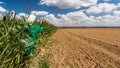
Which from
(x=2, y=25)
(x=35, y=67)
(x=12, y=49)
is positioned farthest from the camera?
(x=35, y=67)

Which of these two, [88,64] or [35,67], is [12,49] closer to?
[35,67]

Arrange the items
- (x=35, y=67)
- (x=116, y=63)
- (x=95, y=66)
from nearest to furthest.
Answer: (x=35, y=67), (x=95, y=66), (x=116, y=63)

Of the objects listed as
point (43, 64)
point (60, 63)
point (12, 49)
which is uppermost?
point (12, 49)

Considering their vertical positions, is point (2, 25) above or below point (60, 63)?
above

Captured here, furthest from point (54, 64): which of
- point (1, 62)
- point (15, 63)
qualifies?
point (1, 62)

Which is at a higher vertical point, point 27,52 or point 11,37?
point 11,37

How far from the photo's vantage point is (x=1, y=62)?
12.1 feet

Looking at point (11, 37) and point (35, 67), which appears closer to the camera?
point (11, 37)

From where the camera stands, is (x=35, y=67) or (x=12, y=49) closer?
(x=12, y=49)

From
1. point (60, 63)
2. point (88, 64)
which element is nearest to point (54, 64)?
point (60, 63)

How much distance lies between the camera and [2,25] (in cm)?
459

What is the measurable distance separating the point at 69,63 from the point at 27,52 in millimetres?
3197

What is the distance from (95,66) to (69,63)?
1.00 m

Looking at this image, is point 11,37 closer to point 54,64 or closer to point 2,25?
point 2,25
